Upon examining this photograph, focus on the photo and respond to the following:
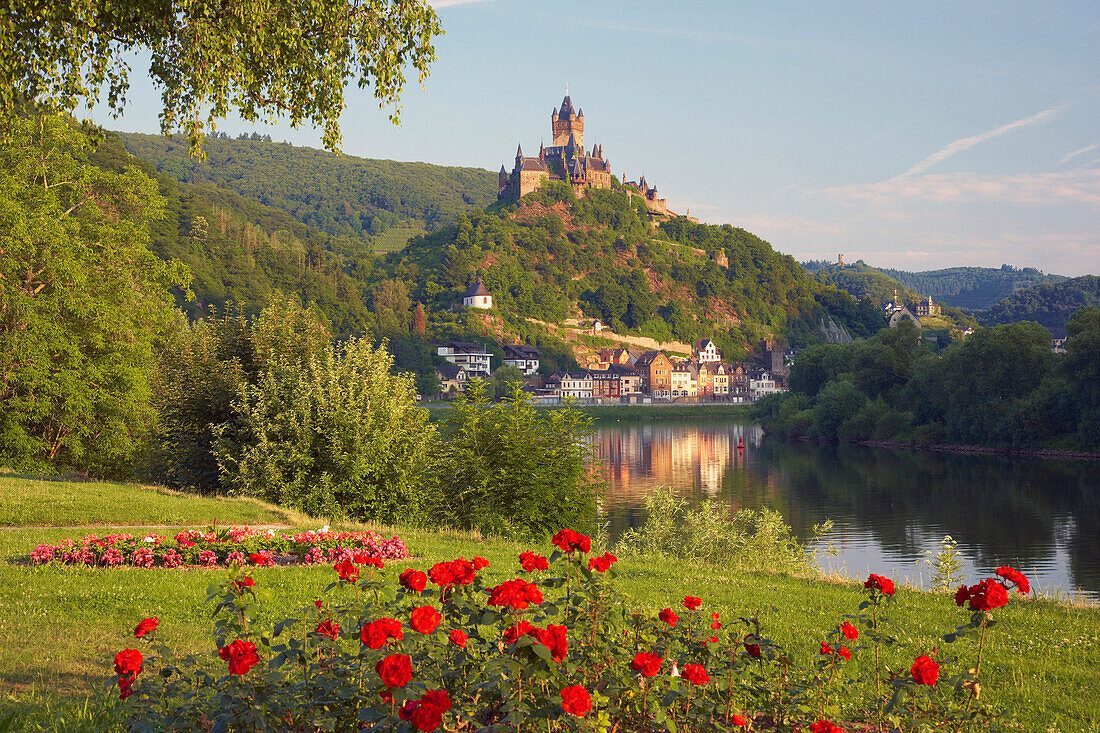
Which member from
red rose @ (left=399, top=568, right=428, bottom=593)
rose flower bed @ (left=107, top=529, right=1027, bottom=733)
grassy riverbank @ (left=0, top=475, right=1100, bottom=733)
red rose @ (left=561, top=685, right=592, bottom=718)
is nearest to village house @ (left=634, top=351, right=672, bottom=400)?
grassy riverbank @ (left=0, top=475, right=1100, bottom=733)

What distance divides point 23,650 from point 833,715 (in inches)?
238

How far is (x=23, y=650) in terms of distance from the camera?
6.92 meters

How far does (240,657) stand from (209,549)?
7.70m

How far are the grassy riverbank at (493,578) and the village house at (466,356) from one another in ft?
400

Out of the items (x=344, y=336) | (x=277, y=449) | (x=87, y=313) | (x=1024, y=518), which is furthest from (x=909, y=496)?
(x=344, y=336)

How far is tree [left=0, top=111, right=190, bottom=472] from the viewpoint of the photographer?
24.2 meters

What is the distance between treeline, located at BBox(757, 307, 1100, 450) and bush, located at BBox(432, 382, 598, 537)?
153 feet

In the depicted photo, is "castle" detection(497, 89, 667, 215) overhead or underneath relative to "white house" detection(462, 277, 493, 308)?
overhead

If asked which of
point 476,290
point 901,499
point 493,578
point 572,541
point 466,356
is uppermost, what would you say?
point 476,290

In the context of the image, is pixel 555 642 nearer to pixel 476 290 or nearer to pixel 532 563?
pixel 532 563

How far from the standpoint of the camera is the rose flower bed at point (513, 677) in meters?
4.13

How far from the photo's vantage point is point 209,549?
11.2 metres

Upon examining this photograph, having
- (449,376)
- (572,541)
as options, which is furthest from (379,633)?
(449,376)

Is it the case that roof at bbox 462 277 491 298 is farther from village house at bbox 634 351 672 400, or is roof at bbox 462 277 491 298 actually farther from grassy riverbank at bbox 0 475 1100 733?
grassy riverbank at bbox 0 475 1100 733
